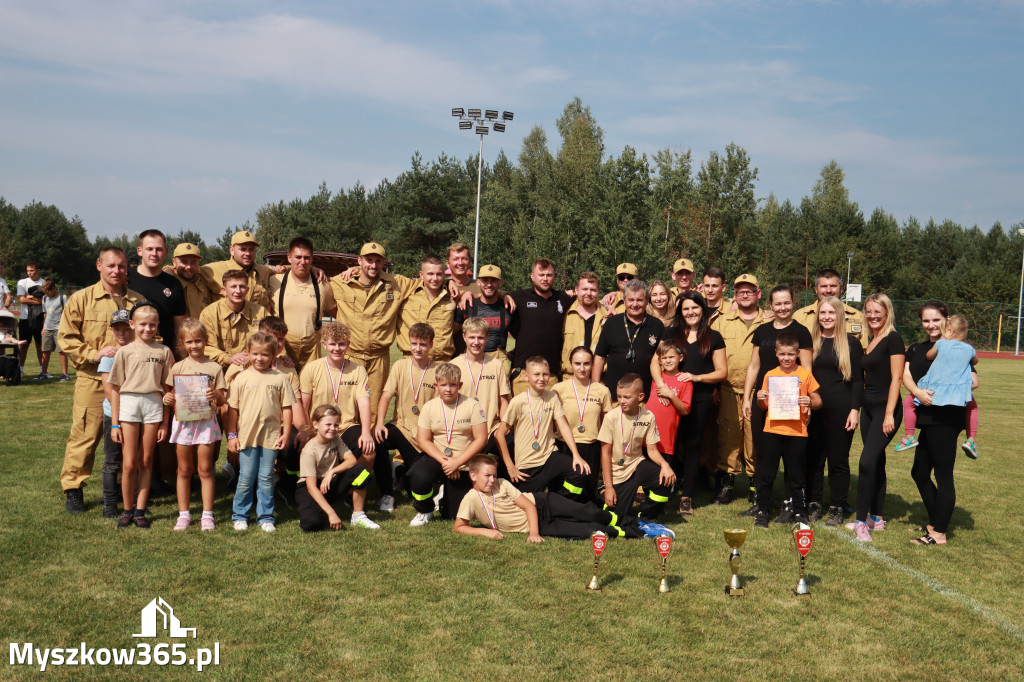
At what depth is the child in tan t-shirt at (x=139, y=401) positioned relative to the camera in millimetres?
5617

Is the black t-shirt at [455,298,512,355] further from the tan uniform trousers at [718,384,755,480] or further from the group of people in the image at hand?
the tan uniform trousers at [718,384,755,480]

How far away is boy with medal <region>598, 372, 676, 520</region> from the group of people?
0.01 meters

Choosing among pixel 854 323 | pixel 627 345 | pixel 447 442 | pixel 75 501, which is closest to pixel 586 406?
Answer: pixel 627 345

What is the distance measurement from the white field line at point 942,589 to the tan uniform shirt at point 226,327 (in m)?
5.55

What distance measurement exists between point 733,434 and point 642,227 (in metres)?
40.6

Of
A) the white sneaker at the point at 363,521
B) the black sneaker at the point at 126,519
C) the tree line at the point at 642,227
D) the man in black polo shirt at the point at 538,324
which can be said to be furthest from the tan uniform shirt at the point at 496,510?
the tree line at the point at 642,227

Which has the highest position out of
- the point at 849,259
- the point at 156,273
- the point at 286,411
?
the point at 849,259

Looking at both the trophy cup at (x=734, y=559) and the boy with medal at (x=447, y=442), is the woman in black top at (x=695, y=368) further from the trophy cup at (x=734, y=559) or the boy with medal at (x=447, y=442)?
the trophy cup at (x=734, y=559)

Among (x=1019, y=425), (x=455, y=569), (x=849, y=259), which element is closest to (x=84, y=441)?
(x=455, y=569)

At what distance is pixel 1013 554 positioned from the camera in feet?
18.8

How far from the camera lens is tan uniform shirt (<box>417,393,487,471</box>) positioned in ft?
20.3

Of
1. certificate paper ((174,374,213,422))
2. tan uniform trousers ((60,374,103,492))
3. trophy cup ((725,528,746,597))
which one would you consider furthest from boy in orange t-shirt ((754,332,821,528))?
tan uniform trousers ((60,374,103,492))

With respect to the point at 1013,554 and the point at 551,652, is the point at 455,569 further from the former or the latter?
the point at 1013,554

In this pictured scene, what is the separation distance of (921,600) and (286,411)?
16.0 ft
